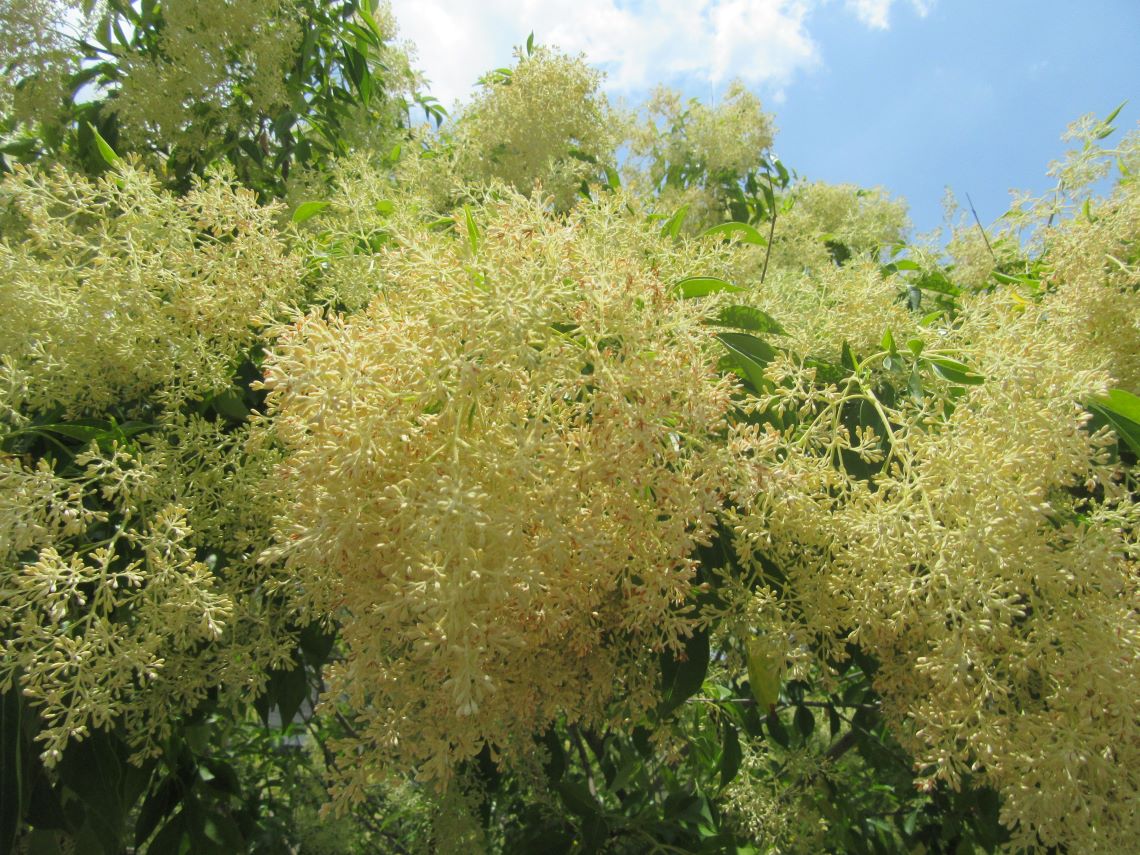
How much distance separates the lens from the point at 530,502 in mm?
1050

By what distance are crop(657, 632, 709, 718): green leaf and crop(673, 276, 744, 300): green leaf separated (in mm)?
674

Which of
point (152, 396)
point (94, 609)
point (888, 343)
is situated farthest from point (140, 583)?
point (888, 343)

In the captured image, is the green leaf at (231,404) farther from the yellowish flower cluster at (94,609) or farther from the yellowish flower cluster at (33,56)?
the yellowish flower cluster at (33,56)

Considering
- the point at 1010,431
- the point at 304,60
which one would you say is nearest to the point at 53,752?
the point at 1010,431

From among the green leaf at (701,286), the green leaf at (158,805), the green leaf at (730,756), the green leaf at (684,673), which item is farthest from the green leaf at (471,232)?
the green leaf at (730,756)

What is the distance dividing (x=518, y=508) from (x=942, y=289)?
1.80 m

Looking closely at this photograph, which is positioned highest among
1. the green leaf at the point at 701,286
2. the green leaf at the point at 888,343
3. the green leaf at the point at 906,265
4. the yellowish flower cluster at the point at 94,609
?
the green leaf at the point at 906,265

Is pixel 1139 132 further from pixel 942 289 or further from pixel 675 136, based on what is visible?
pixel 675 136

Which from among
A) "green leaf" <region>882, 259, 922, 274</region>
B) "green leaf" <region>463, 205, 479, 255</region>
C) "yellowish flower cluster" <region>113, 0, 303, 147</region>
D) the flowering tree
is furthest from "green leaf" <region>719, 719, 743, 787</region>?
"yellowish flower cluster" <region>113, 0, 303, 147</region>

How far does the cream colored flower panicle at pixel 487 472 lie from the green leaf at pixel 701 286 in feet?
1.01

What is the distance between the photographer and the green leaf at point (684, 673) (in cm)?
143

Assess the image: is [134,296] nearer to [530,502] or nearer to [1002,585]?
[530,502]

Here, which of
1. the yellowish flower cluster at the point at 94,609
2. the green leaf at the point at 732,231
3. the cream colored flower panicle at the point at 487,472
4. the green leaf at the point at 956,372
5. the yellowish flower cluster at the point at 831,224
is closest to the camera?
the cream colored flower panicle at the point at 487,472

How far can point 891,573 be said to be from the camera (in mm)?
1172
